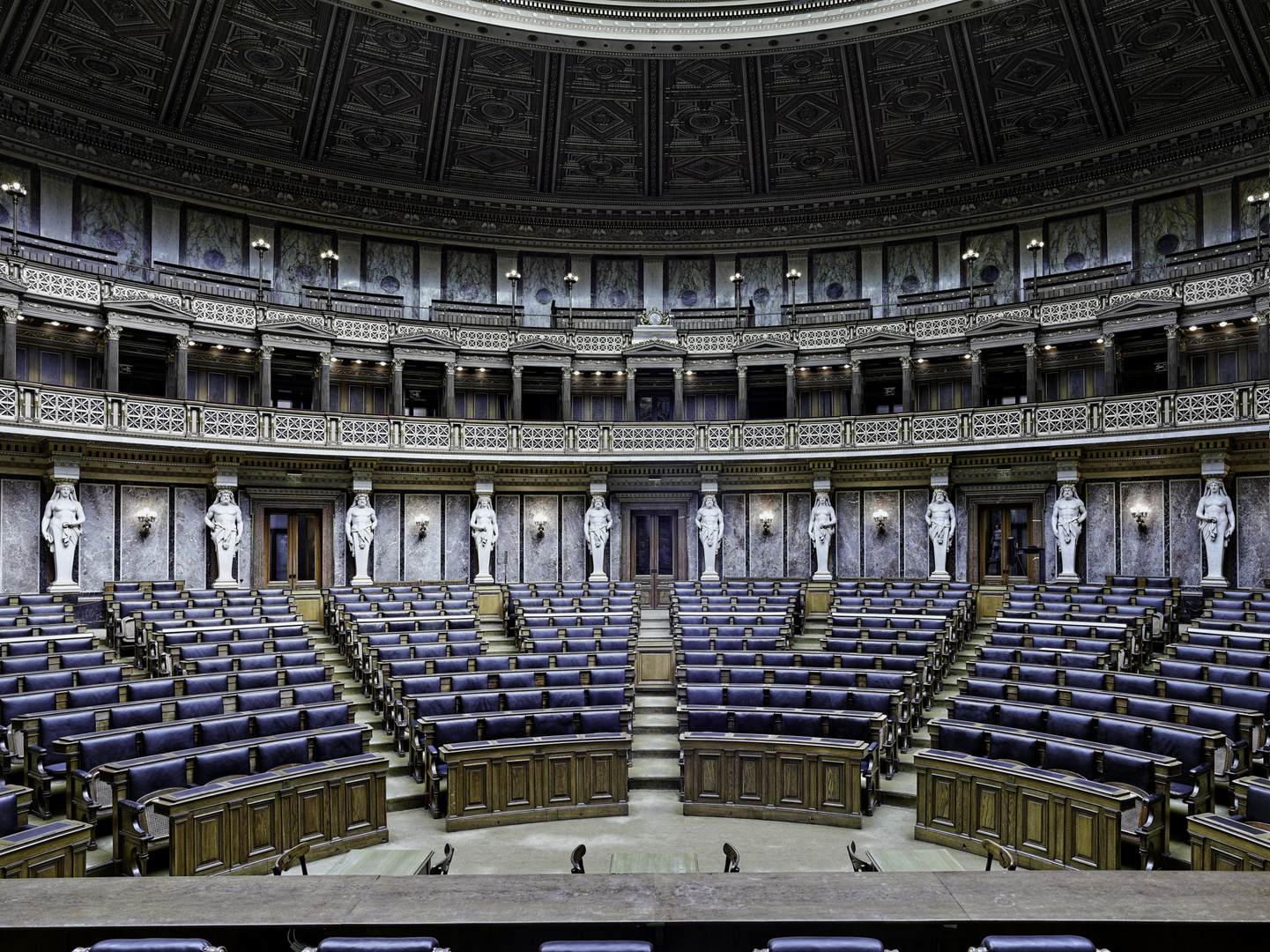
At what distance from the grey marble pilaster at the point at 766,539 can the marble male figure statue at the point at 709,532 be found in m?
1.17

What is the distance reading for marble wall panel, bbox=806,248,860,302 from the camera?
1101 inches

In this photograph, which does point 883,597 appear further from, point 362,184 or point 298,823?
point 362,184

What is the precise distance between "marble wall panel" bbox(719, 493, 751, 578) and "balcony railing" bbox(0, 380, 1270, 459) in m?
1.72

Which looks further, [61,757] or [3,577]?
[3,577]

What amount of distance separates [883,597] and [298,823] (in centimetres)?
1405

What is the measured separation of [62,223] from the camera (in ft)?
73.2

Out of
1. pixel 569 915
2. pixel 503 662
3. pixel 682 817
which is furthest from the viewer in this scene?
pixel 503 662

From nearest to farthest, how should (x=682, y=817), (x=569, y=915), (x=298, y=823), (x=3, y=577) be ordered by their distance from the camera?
(x=569, y=915) → (x=298, y=823) → (x=682, y=817) → (x=3, y=577)

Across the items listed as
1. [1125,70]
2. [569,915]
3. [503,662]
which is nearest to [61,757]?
[503,662]

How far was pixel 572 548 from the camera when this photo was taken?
80.0ft

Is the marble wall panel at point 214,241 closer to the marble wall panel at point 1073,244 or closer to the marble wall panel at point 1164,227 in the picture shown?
the marble wall panel at point 1073,244

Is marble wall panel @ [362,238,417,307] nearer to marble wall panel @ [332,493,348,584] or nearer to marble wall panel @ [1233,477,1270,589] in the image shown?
marble wall panel @ [332,493,348,584]

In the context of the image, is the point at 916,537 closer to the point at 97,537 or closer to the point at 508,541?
the point at 508,541

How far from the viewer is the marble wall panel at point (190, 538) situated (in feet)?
67.5
